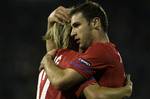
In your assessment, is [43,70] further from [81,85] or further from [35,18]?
[35,18]

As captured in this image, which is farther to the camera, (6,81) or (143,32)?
(143,32)

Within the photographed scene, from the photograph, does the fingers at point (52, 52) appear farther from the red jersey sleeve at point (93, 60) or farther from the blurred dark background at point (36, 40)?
the blurred dark background at point (36, 40)

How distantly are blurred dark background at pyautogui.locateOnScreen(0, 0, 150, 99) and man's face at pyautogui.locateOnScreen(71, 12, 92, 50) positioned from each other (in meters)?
4.39

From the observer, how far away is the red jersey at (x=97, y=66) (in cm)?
314

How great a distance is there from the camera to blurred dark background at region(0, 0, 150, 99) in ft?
26.0

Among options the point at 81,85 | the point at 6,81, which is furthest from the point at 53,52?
the point at 6,81

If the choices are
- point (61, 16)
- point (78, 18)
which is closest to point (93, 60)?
point (78, 18)

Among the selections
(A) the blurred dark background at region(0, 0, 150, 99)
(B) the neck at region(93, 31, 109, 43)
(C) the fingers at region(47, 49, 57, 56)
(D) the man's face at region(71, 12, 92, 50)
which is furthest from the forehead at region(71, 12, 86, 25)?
(A) the blurred dark background at region(0, 0, 150, 99)

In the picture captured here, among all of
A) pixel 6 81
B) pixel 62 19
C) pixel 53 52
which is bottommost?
pixel 6 81

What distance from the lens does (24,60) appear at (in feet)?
26.6

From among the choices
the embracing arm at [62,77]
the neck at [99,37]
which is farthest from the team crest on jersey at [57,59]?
the neck at [99,37]

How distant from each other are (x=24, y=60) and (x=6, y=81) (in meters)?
0.48

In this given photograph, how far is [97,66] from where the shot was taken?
3.16m

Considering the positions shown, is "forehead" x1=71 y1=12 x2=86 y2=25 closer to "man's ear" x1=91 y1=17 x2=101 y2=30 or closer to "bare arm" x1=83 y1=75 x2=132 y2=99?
"man's ear" x1=91 y1=17 x2=101 y2=30
